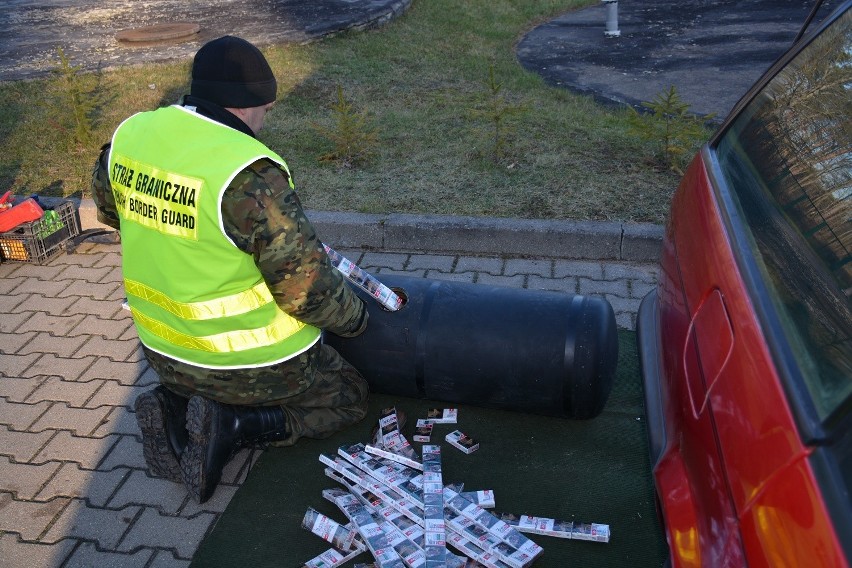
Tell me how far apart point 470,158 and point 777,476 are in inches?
206

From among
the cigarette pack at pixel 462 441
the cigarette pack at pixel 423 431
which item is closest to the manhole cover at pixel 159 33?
the cigarette pack at pixel 423 431

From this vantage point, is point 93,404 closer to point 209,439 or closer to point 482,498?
point 209,439

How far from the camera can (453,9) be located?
1259 centimetres

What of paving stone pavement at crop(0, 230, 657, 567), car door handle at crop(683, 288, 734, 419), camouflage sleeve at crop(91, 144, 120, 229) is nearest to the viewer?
car door handle at crop(683, 288, 734, 419)

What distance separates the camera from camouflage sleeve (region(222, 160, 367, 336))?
3.05m

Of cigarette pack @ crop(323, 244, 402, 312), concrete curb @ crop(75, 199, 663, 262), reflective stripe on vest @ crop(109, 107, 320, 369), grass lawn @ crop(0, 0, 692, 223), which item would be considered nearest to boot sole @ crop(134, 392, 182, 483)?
reflective stripe on vest @ crop(109, 107, 320, 369)

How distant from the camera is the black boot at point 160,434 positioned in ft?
11.3

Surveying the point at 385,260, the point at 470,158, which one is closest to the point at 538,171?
the point at 470,158

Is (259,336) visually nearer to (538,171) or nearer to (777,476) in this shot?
(777,476)

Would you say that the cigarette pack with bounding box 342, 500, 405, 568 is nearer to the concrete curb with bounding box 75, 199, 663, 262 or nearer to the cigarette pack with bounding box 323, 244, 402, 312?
the cigarette pack with bounding box 323, 244, 402, 312

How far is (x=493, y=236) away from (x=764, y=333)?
3.46m

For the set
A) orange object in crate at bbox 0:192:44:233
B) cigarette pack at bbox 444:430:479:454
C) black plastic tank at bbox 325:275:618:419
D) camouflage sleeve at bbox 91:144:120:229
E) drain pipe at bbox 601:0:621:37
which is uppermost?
camouflage sleeve at bbox 91:144:120:229

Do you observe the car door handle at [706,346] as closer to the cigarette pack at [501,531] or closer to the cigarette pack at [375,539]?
the cigarette pack at [501,531]

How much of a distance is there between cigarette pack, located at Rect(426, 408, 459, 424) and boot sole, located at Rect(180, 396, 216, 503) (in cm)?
107
